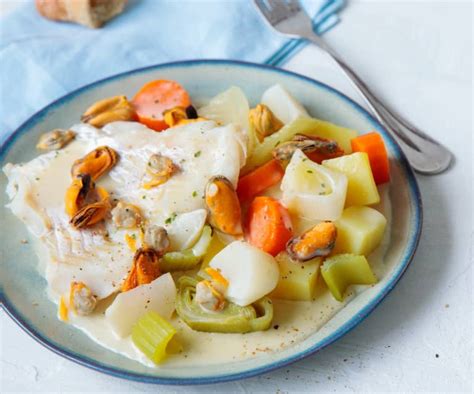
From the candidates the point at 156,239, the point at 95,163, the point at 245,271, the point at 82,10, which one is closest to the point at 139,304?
the point at 156,239

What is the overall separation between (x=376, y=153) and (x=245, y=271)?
713 mm

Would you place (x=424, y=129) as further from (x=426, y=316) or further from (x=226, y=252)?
(x=226, y=252)

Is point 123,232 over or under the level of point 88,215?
under

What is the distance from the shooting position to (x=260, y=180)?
2.70 metres

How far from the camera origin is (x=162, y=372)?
88.0 inches

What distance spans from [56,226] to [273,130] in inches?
35.5

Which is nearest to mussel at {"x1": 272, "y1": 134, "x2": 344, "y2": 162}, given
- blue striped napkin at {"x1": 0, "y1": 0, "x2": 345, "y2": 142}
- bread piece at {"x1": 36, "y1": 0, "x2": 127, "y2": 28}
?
blue striped napkin at {"x1": 0, "y1": 0, "x2": 345, "y2": 142}

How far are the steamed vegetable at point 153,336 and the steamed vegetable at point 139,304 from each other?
0.11 ft

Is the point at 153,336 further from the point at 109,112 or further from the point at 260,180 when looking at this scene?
the point at 109,112

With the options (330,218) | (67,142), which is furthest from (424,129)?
(67,142)

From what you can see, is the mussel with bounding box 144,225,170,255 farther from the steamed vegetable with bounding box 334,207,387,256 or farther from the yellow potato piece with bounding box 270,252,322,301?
the steamed vegetable with bounding box 334,207,387,256

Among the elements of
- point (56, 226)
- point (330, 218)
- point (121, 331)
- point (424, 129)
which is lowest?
point (424, 129)

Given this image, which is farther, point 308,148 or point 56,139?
point 56,139

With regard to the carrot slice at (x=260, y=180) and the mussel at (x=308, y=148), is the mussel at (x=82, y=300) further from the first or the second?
the mussel at (x=308, y=148)
